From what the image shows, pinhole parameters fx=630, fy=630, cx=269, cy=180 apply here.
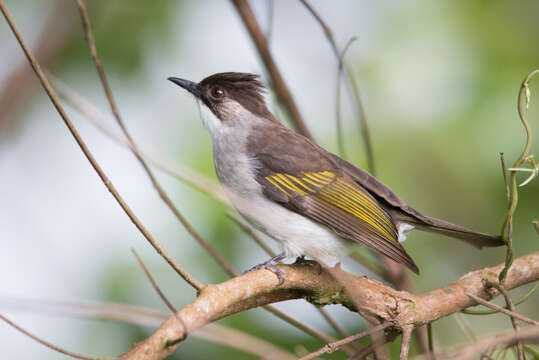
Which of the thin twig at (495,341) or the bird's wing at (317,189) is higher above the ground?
the bird's wing at (317,189)

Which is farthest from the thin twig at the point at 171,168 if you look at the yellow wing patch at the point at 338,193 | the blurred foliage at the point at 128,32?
the blurred foliage at the point at 128,32

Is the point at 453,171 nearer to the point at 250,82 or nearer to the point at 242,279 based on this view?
the point at 250,82

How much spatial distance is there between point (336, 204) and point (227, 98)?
1.15 meters

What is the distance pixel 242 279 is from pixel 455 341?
2543 millimetres

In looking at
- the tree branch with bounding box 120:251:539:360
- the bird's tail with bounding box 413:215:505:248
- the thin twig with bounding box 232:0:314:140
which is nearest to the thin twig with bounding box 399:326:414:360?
the tree branch with bounding box 120:251:539:360

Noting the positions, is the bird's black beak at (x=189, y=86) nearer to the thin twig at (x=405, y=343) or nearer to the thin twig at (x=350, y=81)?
the thin twig at (x=350, y=81)

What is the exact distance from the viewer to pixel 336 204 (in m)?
3.80

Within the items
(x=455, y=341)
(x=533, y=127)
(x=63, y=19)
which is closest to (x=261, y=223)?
(x=455, y=341)

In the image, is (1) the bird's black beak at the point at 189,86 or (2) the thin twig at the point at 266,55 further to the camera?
(1) the bird's black beak at the point at 189,86

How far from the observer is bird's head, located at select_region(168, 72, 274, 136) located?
4.30m

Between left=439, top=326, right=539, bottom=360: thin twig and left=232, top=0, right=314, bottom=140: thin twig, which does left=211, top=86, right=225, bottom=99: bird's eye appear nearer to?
left=232, top=0, right=314, bottom=140: thin twig

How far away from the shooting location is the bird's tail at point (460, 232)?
3.50 metres

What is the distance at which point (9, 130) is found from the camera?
480 cm

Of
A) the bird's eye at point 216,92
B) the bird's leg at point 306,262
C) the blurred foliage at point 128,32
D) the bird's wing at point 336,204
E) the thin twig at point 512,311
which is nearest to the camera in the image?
the thin twig at point 512,311
